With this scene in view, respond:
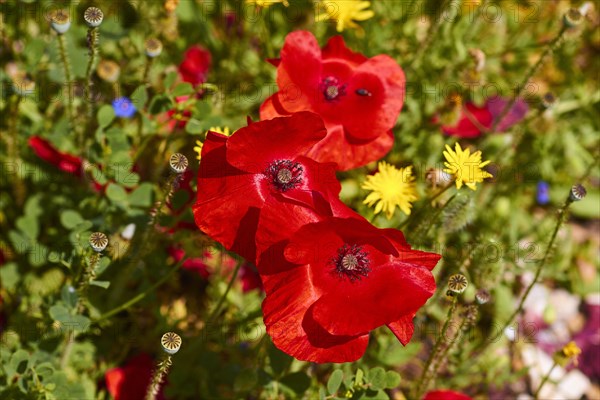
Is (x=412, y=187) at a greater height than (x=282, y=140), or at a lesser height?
lesser

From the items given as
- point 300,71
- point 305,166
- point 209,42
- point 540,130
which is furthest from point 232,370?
point 540,130

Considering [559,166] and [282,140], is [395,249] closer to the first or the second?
[282,140]

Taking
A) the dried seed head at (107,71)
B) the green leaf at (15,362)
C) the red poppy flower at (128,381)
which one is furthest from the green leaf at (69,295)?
the dried seed head at (107,71)

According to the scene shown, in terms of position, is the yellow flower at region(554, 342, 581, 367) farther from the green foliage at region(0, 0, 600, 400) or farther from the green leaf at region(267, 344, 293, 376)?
the green leaf at region(267, 344, 293, 376)

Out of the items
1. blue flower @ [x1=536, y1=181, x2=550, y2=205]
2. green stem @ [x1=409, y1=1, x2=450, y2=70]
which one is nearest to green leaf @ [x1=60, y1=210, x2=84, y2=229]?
green stem @ [x1=409, y1=1, x2=450, y2=70]

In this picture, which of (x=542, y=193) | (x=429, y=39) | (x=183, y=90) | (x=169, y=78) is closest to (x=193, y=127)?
(x=183, y=90)

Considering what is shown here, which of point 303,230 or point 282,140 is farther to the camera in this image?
point 282,140

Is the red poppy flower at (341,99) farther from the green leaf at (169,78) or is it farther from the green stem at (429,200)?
the green leaf at (169,78)
